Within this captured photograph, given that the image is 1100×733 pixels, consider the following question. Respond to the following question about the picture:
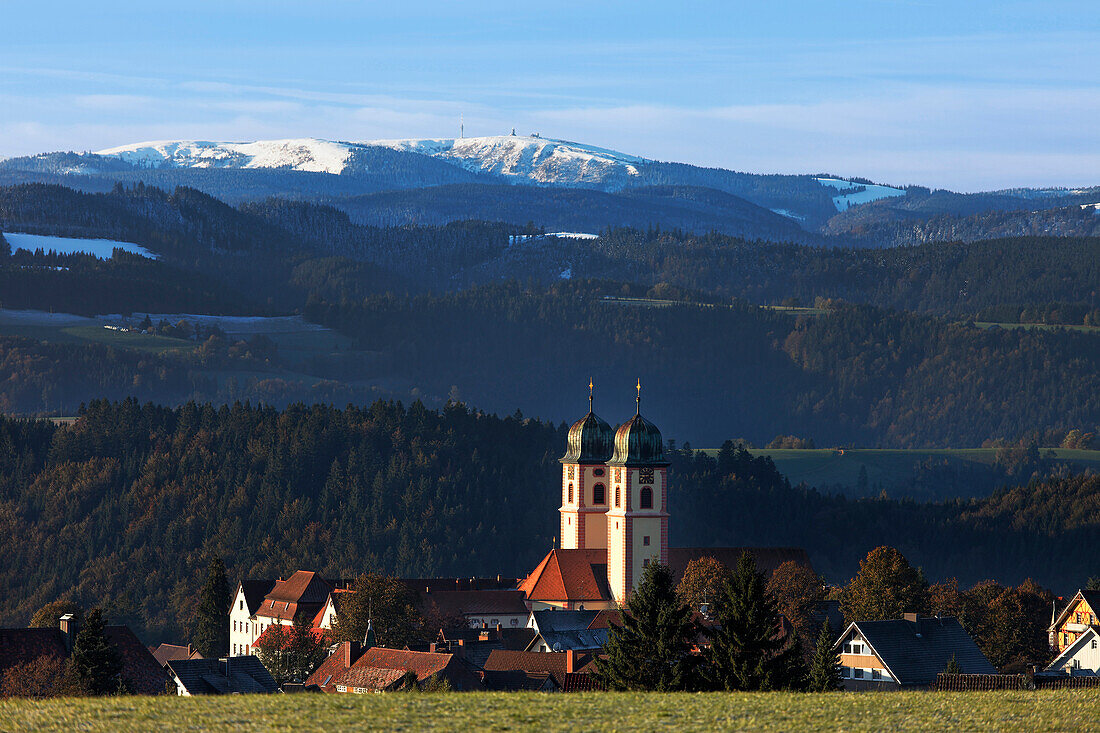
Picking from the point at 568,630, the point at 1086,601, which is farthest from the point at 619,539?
the point at 1086,601

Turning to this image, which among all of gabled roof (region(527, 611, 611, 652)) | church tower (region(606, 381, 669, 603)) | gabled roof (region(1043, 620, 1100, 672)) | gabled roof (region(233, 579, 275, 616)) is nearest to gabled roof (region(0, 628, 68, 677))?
gabled roof (region(527, 611, 611, 652))

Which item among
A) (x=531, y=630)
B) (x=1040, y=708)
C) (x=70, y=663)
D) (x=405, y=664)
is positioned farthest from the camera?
(x=531, y=630)

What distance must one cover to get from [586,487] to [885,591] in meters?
33.9

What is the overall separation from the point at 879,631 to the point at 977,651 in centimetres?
597

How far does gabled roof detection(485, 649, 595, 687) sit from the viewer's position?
10494cm

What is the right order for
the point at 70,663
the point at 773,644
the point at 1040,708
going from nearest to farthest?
the point at 1040,708, the point at 773,644, the point at 70,663

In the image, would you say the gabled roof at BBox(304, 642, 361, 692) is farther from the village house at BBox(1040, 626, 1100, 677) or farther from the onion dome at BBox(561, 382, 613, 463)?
the onion dome at BBox(561, 382, 613, 463)

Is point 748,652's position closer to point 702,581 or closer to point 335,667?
point 335,667

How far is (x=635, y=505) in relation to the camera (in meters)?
150

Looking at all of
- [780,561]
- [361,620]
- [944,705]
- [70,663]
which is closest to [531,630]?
[361,620]

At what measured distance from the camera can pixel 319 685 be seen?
107m

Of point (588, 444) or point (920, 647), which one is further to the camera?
point (588, 444)

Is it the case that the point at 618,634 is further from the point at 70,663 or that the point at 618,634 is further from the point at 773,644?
the point at 70,663

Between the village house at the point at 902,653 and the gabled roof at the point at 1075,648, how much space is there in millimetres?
7487
